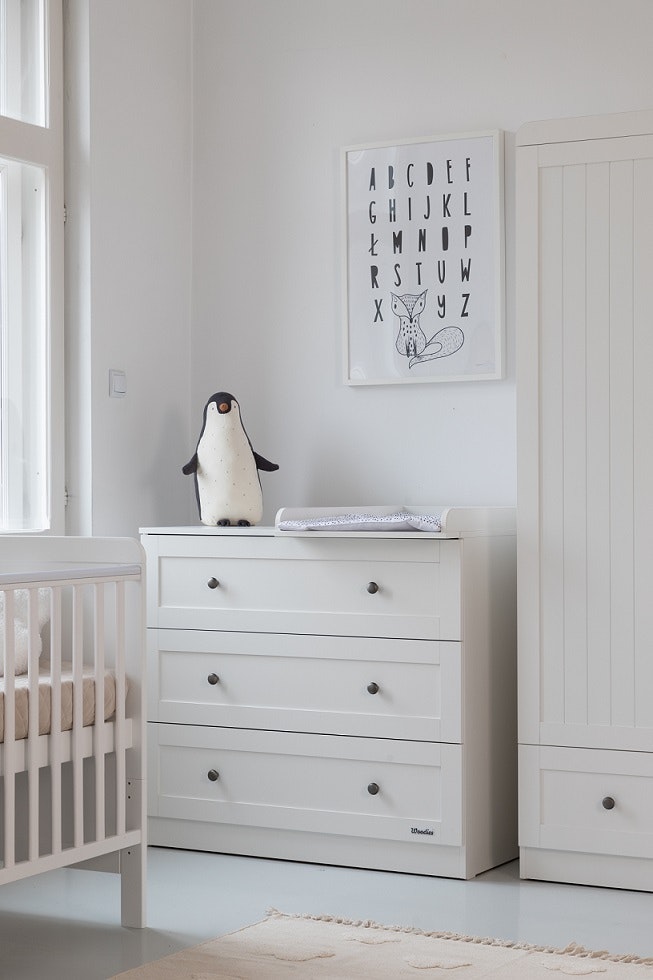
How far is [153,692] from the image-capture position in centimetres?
318

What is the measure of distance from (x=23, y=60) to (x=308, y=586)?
1.49 meters

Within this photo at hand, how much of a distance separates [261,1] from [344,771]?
7.15 feet

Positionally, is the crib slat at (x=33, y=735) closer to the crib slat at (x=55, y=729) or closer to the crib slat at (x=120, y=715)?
the crib slat at (x=55, y=729)

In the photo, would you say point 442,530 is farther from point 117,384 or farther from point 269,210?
point 269,210

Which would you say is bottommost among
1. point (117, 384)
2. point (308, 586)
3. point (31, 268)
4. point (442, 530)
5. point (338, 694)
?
point (338, 694)

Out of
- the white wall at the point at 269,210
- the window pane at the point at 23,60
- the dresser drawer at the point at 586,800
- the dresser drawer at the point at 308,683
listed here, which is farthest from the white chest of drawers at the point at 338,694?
the window pane at the point at 23,60

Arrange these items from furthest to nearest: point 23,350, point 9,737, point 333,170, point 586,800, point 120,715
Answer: point 333,170 → point 23,350 → point 586,800 → point 120,715 → point 9,737

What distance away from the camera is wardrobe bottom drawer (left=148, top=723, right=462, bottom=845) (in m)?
2.85

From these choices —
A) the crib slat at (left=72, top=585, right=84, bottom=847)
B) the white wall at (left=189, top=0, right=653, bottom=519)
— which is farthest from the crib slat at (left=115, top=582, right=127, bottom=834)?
the white wall at (left=189, top=0, right=653, bottom=519)

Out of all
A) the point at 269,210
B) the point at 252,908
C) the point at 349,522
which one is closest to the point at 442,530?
the point at 349,522

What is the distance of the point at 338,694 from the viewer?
296 centimetres

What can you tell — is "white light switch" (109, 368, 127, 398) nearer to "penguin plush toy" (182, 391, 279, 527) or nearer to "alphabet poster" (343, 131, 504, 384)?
"penguin plush toy" (182, 391, 279, 527)

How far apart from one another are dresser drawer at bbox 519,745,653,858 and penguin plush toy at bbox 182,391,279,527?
953 mm

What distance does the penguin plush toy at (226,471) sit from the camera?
327cm
